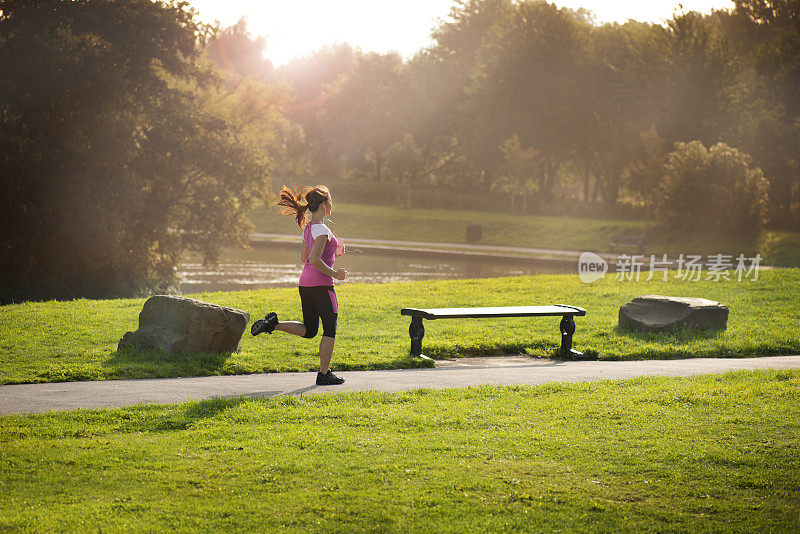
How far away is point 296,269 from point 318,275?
20128 millimetres

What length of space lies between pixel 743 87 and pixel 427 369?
120ft

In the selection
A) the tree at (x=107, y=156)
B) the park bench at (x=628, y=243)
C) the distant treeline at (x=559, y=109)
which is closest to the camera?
the tree at (x=107, y=156)

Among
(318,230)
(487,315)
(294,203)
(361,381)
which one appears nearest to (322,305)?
(318,230)

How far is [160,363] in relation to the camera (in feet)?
29.3

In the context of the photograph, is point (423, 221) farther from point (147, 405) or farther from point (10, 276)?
point (147, 405)

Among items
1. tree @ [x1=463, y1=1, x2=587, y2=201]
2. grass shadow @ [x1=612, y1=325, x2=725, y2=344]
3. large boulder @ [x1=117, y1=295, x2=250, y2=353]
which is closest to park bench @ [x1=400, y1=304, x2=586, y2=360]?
grass shadow @ [x1=612, y1=325, x2=725, y2=344]

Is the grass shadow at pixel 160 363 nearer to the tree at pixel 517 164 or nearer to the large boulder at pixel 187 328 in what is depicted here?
the large boulder at pixel 187 328

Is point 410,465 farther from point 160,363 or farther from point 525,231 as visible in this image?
point 525,231

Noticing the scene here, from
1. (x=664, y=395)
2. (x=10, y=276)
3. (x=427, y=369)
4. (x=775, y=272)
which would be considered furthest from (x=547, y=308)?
(x=10, y=276)

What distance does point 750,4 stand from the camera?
46.7 metres

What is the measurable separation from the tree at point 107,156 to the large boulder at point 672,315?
13861mm

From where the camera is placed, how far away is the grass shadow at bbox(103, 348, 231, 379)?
8.56m

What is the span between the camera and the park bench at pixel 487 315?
10.2 m

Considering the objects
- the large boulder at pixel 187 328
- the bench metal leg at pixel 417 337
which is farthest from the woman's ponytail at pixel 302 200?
the bench metal leg at pixel 417 337
